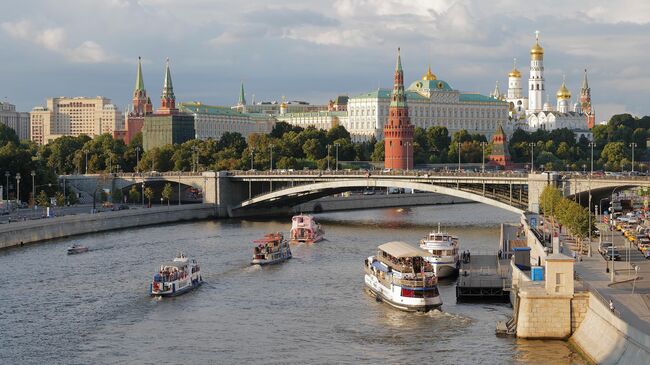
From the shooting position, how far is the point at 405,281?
156ft

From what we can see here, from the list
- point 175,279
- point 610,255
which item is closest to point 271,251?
point 175,279

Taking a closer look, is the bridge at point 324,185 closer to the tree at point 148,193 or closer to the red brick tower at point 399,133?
the tree at point 148,193

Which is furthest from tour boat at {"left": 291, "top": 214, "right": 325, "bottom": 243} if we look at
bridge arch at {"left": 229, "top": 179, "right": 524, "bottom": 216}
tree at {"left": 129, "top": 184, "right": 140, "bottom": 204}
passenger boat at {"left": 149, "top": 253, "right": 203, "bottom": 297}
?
tree at {"left": 129, "top": 184, "right": 140, "bottom": 204}

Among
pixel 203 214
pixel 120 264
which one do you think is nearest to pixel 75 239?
pixel 120 264

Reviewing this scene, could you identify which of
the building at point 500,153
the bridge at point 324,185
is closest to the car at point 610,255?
the bridge at point 324,185

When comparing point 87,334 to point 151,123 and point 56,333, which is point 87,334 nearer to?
point 56,333

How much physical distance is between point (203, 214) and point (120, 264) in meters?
35.3

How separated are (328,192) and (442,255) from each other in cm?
4296

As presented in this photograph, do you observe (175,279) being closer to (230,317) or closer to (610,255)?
(230,317)

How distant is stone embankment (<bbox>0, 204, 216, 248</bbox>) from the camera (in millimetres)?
70375

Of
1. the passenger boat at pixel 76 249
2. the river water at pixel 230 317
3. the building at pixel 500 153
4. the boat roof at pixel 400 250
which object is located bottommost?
the river water at pixel 230 317

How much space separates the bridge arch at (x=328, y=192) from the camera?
85.7m

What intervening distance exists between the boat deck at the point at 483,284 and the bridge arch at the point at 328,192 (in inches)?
1099

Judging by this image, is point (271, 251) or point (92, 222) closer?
point (271, 251)
